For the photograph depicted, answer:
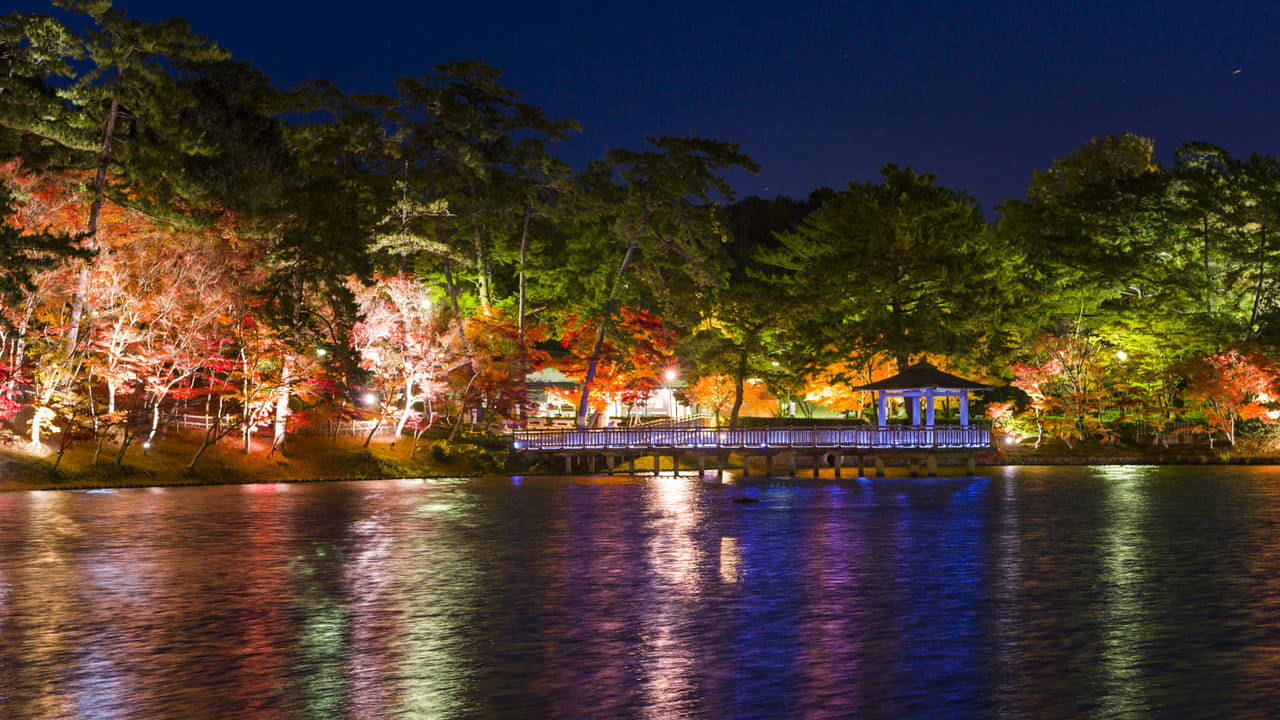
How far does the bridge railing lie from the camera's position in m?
47.7

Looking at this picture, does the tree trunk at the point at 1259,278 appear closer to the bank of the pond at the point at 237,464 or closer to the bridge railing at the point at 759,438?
the bridge railing at the point at 759,438

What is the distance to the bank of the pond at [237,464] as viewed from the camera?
3641 centimetres

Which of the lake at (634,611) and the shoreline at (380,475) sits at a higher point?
the shoreline at (380,475)

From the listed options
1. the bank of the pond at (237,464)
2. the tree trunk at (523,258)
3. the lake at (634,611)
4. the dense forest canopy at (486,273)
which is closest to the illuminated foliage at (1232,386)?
the dense forest canopy at (486,273)

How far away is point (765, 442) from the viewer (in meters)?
48.4

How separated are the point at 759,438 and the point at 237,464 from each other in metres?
20.4

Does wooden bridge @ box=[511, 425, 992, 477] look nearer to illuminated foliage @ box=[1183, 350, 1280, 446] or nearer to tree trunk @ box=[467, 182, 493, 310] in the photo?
tree trunk @ box=[467, 182, 493, 310]

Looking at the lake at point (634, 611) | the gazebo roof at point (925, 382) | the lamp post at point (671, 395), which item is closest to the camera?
the lake at point (634, 611)

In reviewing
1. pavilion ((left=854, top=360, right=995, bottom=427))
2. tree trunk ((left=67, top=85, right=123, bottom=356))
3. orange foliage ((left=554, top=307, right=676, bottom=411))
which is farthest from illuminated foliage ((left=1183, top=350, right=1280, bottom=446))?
tree trunk ((left=67, top=85, right=123, bottom=356))

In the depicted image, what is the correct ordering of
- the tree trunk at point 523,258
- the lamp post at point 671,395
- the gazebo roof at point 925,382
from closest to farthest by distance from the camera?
the gazebo roof at point 925,382
the tree trunk at point 523,258
the lamp post at point 671,395

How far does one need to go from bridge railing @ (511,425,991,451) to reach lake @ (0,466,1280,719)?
14747 millimetres

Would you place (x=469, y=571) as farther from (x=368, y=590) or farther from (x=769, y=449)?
(x=769, y=449)

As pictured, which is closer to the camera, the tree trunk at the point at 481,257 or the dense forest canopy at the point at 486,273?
the dense forest canopy at the point at 486,273

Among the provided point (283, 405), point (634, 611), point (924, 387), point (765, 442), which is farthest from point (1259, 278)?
point (634, 611)
